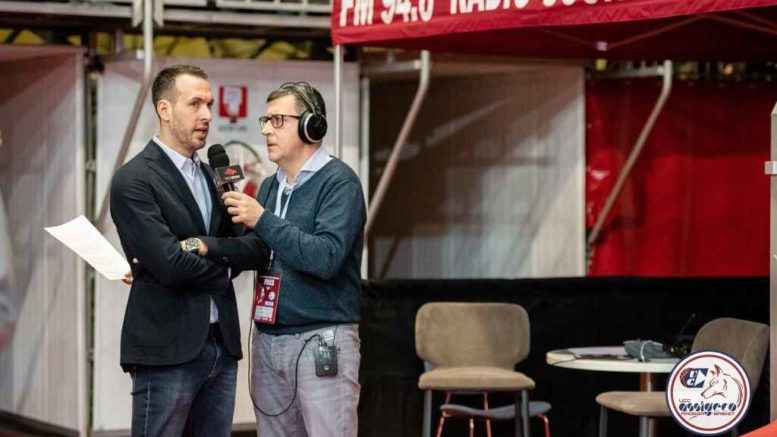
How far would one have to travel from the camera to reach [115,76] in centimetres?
956

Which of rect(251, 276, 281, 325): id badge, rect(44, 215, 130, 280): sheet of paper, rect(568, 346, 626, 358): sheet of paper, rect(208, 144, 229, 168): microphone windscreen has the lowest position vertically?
rect(568, 346, 626, 358): sheet of paper

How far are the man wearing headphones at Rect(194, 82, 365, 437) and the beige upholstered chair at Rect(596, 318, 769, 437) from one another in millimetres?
2394

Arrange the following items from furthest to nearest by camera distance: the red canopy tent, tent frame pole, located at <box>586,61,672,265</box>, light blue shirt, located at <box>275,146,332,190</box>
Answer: tent frame pole, located at <box>586,61,672,265</box> → the red canopy tent → light blue shirt, located at <box>275,146,332,190</box>

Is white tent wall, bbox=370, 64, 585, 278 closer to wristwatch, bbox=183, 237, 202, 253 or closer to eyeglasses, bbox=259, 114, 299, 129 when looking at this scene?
eyeglasses, bbox=259, 114, 299, 129

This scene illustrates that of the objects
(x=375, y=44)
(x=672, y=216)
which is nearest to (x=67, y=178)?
(x=375, y=44)

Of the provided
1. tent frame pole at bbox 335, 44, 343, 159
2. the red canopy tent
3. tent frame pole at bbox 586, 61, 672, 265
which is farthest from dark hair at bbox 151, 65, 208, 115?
tent frame pole at bbox 586, 61, 672, 265

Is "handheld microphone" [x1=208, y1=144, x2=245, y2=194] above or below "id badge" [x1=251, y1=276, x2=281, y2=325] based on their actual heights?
above

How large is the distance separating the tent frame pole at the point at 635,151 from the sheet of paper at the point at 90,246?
5895 millimetres

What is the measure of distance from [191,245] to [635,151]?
6177mm

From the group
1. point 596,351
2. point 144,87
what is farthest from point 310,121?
point 144,87

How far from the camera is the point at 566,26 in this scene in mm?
8641

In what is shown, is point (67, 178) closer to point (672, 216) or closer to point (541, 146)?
point (541, 146)

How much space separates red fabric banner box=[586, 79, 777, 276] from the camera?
10.8m

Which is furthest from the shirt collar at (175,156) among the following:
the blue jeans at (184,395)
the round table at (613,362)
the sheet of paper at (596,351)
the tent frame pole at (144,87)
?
the tent frame pole at (144,87)
